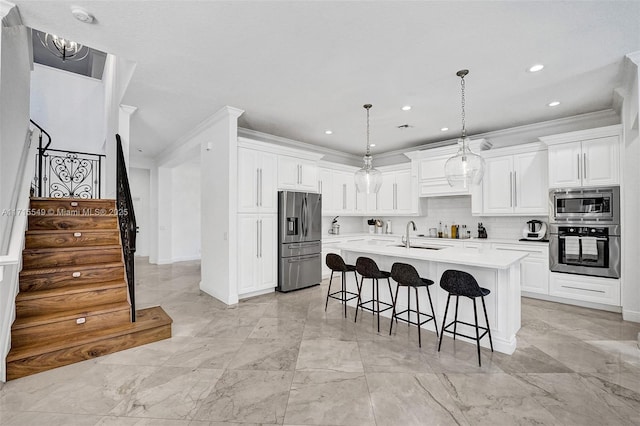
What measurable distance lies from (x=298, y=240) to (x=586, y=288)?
14.1 ft

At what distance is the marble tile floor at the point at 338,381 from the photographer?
1.95 meters

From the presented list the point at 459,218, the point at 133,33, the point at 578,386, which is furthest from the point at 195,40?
the point at 459,218

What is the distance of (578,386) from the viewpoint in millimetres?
2264

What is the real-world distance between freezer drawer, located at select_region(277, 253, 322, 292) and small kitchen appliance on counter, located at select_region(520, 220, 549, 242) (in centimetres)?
355

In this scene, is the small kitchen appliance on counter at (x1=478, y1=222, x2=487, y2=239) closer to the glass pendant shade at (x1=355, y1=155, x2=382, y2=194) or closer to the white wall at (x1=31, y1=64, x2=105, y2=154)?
the glass pendant shade at (x1=355, y1=155, x2=382, y2=194)

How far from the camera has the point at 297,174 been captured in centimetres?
527

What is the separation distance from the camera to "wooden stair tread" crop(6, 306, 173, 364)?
2434 millimetres

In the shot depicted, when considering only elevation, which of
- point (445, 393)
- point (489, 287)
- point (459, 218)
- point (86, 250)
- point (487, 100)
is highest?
point (487, 100)

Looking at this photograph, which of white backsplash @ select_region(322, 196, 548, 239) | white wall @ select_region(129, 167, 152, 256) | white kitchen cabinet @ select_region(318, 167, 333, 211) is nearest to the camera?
white backsplash @ select_region(322, 196, 548, 239)

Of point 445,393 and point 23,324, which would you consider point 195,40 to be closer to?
point 23,324

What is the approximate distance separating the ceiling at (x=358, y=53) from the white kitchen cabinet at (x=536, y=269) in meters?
2.08

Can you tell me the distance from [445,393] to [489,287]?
1212 millimetres

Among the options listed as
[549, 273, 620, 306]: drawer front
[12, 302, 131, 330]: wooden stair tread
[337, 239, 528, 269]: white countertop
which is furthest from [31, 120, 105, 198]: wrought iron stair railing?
[549, 273, 620, 306]: drawer front

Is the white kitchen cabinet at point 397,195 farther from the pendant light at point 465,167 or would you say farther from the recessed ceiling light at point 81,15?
the recessed ceiling light at point 81,15
